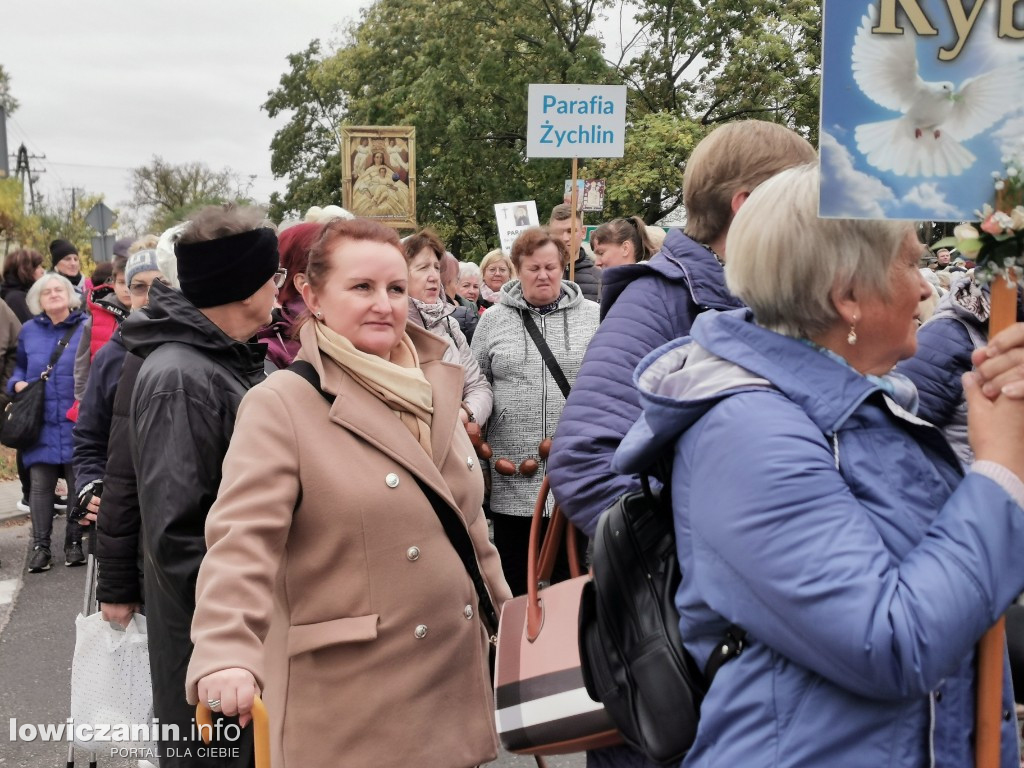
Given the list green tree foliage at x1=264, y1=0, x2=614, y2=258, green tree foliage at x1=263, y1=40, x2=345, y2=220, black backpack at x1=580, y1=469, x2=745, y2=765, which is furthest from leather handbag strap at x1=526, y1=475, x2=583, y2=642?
green tree foliage at x1=263, y1=40, x2=345, y2=220

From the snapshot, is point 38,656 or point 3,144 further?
point 3,144

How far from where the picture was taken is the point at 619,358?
229 centimetres

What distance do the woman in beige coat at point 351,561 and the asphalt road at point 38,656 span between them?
165 cm

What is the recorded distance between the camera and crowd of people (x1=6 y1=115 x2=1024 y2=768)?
1.46m

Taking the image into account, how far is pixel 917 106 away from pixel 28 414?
7158 mm

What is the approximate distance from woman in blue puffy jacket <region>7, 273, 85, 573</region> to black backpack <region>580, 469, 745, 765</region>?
654 cm

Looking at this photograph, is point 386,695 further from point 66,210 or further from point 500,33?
point 66,210

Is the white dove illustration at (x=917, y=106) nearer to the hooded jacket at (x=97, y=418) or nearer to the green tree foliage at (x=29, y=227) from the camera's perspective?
the hooded jacket at (x=97, y=418)

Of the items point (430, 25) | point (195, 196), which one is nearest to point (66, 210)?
point (195, 196)

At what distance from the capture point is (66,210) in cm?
6594

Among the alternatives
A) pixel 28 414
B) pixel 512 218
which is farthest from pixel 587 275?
pixel 512 218

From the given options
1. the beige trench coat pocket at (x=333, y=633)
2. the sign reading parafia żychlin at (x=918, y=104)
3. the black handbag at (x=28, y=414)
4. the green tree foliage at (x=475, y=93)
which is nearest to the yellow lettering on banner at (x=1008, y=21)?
the sign reading parafia żychlin at (x=918, y=104)

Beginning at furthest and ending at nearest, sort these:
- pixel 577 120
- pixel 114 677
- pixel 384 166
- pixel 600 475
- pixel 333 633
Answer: pixel 384 166
pixel 577 120
pixel 114 677
pixel 333 633
pixel 600 475

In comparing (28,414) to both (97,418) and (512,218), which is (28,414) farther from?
(512,218)
